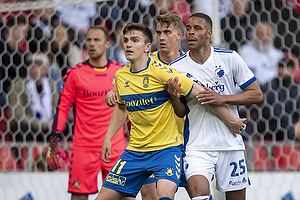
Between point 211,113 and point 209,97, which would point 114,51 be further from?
point 209,97

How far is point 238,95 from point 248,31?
2.66 metres

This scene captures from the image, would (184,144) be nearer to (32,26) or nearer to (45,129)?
(45,129)

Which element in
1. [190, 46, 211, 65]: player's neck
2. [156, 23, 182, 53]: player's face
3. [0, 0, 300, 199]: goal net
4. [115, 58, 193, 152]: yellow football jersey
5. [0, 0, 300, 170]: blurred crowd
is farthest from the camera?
[0, 0, 300, 170]: blurred crowd

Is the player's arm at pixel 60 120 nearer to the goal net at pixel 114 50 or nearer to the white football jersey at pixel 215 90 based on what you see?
the goal net at pixel 114 50

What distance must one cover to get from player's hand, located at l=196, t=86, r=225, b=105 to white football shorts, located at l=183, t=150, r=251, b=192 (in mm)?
388

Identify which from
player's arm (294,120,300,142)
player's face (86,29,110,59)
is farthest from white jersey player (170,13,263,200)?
player's arm (294,120,300,142)

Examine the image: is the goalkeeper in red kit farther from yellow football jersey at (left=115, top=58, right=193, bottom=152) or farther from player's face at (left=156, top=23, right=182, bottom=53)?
yellow football jersey at (left=115, top=58, right=193, bottom=152)

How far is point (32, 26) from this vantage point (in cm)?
621

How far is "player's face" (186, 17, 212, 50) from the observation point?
3557 mm


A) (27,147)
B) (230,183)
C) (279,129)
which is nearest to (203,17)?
(230,183)

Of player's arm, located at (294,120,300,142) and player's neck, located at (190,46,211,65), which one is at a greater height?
player's neck, located at (190,46,211,65)

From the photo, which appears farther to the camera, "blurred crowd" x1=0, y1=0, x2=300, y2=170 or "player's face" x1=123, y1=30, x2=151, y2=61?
"blurred crowd" x1=0, y1=0, x2=300, y2=170

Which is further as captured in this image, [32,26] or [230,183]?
[32,26]

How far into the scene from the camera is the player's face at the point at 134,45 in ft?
11.6
